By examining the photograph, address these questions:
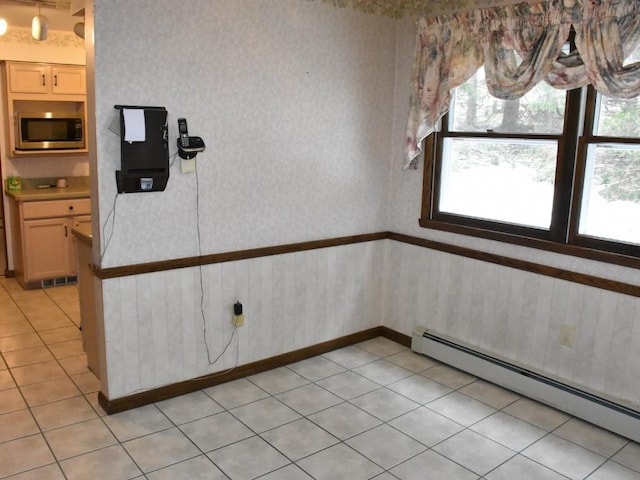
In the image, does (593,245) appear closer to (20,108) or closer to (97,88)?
(97,88)

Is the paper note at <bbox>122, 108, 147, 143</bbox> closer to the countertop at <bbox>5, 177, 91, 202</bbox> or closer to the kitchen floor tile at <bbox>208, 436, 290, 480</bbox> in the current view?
the kitchen floor tile at <bbox>208, 436, 290, 480</bbox>

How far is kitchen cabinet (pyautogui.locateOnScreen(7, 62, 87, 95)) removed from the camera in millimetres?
5352

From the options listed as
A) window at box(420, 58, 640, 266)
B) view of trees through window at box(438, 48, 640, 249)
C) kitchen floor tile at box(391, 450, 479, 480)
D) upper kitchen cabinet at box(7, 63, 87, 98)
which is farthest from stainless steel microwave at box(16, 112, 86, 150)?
kitchen floor tile at box(391, 450, 479, 480)

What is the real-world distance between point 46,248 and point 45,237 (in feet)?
0.33

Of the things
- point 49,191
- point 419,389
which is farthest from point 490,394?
point 49,191

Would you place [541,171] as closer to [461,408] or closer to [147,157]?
[461,408]

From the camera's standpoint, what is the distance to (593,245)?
319cm

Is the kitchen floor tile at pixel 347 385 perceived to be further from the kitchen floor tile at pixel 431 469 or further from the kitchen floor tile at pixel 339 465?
the kitchen floor tile at pixel 431 469

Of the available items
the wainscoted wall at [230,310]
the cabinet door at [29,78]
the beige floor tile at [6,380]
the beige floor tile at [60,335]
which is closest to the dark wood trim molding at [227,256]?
the wainscoted wall at [230,310]

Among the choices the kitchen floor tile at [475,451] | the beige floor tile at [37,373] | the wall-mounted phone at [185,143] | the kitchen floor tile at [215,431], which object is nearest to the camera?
the kitchen floor tile at [475,451]

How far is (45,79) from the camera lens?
18.0 feet

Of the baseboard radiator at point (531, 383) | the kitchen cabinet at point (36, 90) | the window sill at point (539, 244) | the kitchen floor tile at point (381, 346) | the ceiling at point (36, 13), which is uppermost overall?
the ceiling at point (36, 13)

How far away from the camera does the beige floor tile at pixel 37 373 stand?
357 cm

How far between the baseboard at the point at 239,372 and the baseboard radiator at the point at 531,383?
1.15 feet
